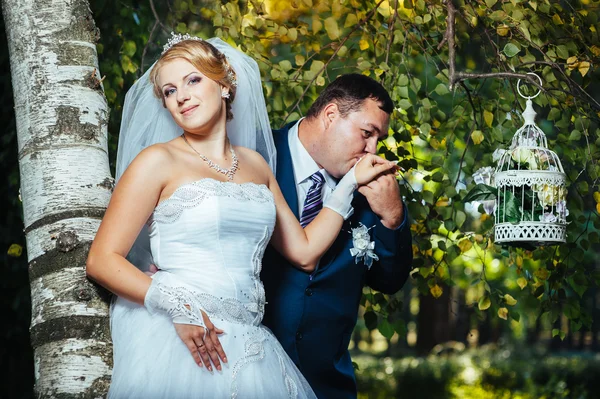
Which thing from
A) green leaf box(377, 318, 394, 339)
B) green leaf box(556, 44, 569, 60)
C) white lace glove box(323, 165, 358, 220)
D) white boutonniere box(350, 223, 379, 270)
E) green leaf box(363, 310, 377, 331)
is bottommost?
green leaf box(377, 318, 394, 339)

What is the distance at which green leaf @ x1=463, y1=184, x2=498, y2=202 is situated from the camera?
3.17 m

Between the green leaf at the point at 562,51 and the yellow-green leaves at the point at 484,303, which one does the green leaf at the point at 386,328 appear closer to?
the yellow-green leaves at the point at 484,303

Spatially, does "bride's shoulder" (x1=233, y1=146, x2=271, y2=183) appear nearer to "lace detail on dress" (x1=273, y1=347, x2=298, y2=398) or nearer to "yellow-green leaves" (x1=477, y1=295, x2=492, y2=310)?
"lace detail on dress" (x1=273, y1=347, x2=298, y2=398)

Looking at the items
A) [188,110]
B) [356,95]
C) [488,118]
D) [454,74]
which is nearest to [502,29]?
[488,118]

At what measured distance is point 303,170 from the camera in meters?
3.21

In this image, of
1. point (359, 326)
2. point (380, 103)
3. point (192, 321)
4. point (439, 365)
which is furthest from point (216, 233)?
point (359, 326)

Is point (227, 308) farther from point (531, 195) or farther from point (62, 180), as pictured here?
point (531, 195)

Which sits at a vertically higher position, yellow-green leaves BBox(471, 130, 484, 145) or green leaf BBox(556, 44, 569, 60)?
green leaf BBox(556, 44, 569, 60)

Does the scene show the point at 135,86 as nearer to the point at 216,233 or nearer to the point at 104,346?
the point at 216,233

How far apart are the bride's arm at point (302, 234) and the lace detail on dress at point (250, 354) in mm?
379

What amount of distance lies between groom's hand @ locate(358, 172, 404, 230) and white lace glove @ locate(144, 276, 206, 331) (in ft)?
3.22

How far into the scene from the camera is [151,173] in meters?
2.35

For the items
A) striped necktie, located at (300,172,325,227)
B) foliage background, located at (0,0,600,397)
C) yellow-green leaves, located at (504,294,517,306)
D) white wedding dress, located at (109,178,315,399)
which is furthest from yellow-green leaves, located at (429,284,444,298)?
white wedding dress, located at (109,178,315,399)

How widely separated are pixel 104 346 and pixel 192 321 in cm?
25
